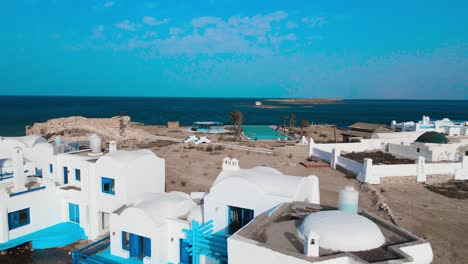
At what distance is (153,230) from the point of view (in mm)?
12781

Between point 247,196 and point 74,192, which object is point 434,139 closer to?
point 247,196

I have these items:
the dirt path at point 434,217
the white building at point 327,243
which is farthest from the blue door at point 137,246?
the dirt path at point 434,217

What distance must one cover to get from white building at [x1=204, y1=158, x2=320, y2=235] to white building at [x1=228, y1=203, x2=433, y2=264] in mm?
1655

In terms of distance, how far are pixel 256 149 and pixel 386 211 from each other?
22101 millimetres

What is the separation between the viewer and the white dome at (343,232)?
25.7ft

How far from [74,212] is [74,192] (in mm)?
1359

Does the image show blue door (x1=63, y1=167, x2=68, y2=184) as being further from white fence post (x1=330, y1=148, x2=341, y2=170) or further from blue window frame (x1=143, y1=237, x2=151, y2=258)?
white fence post (x1=330, y1=148, x2=341, y2=170)

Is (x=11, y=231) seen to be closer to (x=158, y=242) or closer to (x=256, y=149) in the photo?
(x=158, y=242)

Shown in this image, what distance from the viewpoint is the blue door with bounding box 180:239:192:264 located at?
1280 centimetres

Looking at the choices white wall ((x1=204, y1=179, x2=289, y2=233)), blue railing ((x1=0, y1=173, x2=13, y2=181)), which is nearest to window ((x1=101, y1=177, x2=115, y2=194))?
white wall ((x1=204, y1=179, x2=289, y2=233))

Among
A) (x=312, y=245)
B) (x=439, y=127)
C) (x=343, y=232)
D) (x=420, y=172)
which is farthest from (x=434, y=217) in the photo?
(x=439, y=127)

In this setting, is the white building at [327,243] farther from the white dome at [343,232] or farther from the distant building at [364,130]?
the distant building at [364,130]

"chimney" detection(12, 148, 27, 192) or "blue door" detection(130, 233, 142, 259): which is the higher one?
"chimney" detection(12, 148, 27, 192)

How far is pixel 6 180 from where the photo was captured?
19031 mm
